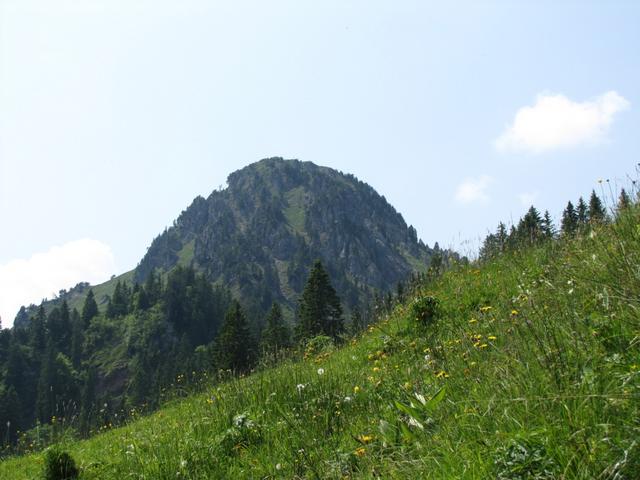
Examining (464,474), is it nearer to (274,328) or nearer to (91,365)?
(274,328)

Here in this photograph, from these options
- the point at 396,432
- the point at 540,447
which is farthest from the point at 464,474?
the point at 396,432

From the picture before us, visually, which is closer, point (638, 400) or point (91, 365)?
point (638, 400)

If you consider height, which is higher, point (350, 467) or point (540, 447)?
point (540, 447)

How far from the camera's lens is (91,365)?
572 ft

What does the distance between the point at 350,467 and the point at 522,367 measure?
1629 millimetres

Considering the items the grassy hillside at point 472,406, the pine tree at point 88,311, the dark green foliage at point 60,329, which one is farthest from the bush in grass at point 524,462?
the pine tree at point 88,311

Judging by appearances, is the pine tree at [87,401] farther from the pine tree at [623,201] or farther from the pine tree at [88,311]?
the pine tree at [88,311]

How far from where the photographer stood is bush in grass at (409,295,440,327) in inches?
366

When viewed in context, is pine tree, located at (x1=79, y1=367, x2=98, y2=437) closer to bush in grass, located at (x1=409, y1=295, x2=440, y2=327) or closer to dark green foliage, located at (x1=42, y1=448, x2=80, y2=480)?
dark green foliage, located at (x1=42, y1=448, x2=80, y2=480)

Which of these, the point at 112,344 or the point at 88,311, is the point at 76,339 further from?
the point at 88,311

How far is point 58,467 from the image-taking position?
286 inches

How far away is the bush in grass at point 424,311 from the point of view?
30.5ft

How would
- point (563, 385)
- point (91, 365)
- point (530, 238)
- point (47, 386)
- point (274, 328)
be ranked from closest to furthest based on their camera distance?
point (563, 385)
point (530, 238)
point (274, 328)
point (47, 386)
point (91, 365)

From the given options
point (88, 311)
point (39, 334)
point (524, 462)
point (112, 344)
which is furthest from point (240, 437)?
point (88, 311)
